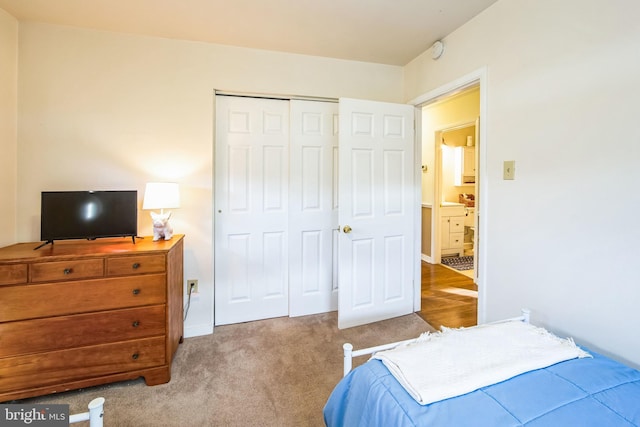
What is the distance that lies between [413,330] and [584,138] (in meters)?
1.83

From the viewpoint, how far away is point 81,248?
186 cm

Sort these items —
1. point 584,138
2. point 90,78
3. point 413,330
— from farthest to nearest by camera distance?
point 413,330 → point 90,78 → point 584,138

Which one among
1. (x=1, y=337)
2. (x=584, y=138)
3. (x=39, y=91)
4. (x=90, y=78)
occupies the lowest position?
(x=1, y=337)

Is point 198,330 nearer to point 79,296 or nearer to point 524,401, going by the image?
point 79,296

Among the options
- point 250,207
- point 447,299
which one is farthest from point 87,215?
point 447,299

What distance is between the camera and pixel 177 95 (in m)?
2.34

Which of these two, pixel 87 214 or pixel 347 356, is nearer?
pixel 347 356

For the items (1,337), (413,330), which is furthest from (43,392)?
(413,330)

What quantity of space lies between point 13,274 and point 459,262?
16.4 ft

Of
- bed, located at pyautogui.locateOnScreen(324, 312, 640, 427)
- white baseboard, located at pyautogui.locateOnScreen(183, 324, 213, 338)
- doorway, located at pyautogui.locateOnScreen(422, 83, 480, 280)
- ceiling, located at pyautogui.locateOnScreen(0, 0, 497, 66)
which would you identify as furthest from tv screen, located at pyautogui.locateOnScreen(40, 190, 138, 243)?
doorway, located at pyautogui.locateOnScreen(422, 83, 480, 280)

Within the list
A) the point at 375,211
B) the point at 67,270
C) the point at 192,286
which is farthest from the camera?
the point at 375,211

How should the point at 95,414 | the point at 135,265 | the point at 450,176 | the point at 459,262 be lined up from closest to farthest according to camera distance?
the point at 95,414 → the point at 135,265 → the point at 459,262 → the point at 450,176

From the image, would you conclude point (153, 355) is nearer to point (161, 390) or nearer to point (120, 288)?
point (161, 390)

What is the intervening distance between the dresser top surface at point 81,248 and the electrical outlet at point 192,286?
18.4 inches
